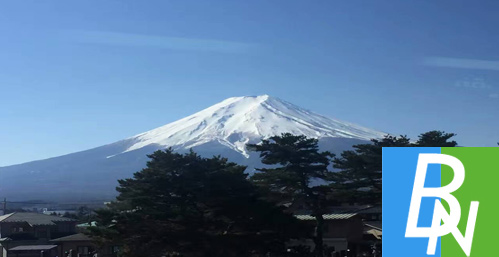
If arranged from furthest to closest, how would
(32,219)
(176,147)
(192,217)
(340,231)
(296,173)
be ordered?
(176,147)
(32,219)
(340,231)
(296,173)
(192,217)

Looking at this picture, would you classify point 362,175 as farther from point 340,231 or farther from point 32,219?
point 32,219

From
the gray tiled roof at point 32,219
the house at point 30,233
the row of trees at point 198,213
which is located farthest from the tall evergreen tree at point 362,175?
the gray tiled roof at point 32,219

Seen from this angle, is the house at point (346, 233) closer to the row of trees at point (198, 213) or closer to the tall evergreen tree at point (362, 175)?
the tall evergreen tree at point (362, 175)

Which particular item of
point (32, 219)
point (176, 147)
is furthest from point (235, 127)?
point (32, 219)

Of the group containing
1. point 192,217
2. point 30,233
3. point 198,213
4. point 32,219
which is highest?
point 198,213

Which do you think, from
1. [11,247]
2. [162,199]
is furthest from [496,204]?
[11,247]

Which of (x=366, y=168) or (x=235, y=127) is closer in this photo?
(x=366, y=168)

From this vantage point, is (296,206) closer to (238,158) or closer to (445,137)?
(445,137)
